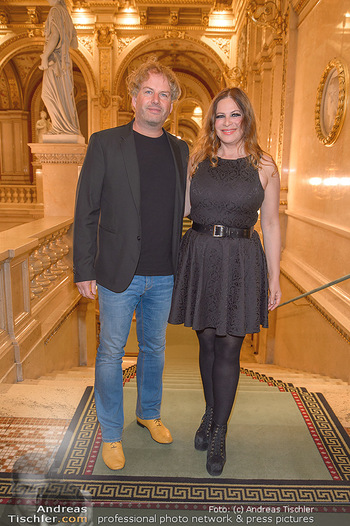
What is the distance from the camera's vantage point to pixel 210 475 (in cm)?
217

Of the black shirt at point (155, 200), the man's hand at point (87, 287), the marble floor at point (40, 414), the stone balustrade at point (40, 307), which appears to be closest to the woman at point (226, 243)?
the black shirt at point (155, 200)

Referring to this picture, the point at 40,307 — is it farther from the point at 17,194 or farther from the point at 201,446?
the point at 17,194

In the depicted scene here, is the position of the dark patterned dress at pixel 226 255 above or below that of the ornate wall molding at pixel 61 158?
below

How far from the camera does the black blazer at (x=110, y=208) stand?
6.96 ft

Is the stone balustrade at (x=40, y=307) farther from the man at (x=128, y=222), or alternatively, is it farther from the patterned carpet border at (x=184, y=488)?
the man at (x=128, y=222)

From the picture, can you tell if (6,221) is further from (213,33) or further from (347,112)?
(347,112)

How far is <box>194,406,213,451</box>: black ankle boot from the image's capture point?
7.80ft

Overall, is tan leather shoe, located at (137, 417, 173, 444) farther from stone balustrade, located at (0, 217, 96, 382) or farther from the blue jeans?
stone balustrade, located at (0, 217, 96, 382)

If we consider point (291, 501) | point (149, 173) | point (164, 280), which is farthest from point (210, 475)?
point (149, 173)

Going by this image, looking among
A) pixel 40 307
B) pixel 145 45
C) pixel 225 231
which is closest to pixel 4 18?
pixel 145 45

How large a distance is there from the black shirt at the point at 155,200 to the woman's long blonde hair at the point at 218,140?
0.50ft

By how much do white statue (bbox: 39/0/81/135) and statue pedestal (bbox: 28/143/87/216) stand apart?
329 mm

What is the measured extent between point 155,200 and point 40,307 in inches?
108

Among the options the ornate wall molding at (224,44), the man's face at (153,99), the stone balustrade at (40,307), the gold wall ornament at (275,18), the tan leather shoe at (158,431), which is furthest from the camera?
the ornate wall molding at (224,44)
